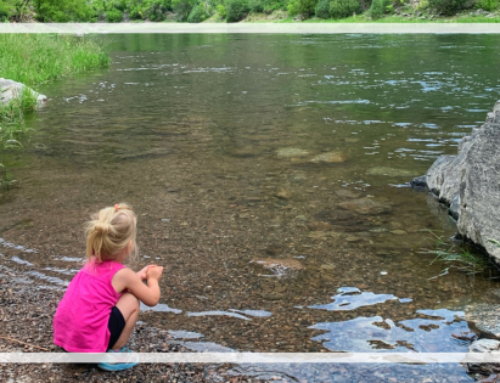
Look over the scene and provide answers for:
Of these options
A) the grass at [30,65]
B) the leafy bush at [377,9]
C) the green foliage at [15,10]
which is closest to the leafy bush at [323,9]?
the leafy bush at [377,9]

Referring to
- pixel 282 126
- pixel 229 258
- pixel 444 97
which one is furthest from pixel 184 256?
pixel 444 97

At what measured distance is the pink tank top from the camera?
3.10 meters

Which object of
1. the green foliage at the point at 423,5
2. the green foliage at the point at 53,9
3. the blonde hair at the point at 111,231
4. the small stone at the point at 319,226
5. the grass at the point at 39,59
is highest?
the green foliage at the point at 423,5

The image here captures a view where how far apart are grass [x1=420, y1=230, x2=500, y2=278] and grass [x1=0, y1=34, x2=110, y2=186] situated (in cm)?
773

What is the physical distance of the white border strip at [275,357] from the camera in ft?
10.7

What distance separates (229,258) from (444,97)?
1076cm

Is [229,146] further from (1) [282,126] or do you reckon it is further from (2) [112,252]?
(2) [112,252]

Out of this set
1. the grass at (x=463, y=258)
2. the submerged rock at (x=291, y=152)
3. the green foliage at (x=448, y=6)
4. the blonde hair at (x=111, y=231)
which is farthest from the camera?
the green foliage at (x=448, y=6)

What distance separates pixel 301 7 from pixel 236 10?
1692cm

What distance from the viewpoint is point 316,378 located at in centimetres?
329

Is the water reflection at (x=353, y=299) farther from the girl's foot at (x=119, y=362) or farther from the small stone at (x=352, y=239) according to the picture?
the girl's foot at (x=119, y=362)

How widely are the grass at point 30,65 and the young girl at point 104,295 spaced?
286 inches

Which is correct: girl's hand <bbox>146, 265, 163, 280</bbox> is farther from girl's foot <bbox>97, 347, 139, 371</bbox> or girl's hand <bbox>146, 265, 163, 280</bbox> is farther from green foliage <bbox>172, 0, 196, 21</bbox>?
green foliage <bbox>172, 0, 196, 21</bbox>

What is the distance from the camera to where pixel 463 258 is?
4.97m
